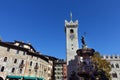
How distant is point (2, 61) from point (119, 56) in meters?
35.5

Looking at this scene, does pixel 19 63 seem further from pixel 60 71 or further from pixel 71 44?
pixel 60 71

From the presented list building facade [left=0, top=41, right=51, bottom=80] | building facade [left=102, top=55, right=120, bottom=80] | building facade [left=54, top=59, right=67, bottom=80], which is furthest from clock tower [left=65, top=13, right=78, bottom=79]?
building facade [left=54, top=59, right=67, bottom=80]

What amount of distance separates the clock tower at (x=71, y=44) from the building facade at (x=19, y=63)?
8.99m

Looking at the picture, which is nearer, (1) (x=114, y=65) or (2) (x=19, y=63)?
(2) (x=19, y=63)

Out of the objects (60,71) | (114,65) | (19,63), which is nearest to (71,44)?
(60,71)

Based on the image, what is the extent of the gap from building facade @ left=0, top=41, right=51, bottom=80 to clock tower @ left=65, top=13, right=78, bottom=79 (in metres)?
8.99

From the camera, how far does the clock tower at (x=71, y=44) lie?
44081 mm

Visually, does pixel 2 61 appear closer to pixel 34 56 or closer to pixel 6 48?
pixel 6 48

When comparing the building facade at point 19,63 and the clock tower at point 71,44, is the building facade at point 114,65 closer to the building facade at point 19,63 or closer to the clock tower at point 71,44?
the clock tower at point 71,44

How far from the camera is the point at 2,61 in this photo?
1319 inches

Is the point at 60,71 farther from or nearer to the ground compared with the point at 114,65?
nearer to the ground

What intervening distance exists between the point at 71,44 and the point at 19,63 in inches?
769

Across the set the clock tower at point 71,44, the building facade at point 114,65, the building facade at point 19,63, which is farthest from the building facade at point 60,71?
the building facade at point 114,65

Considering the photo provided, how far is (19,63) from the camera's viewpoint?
36.4m
